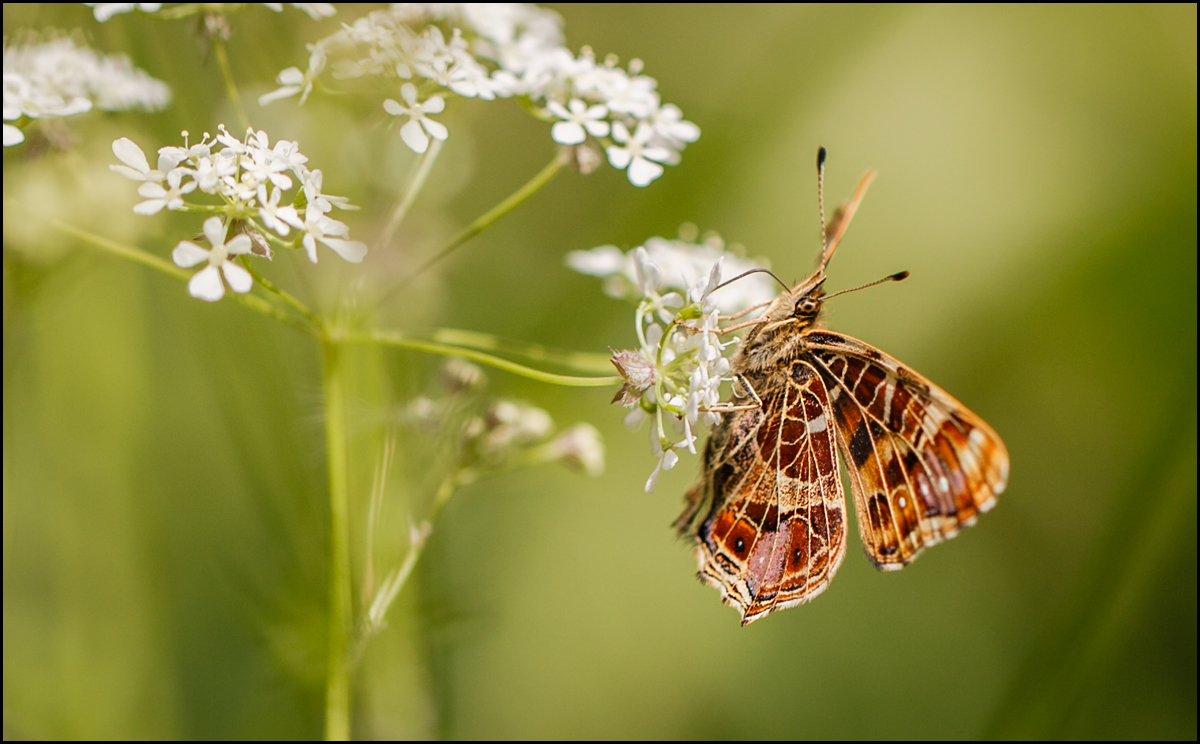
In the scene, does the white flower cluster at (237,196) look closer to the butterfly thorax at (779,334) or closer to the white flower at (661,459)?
the white flower at (661,459)

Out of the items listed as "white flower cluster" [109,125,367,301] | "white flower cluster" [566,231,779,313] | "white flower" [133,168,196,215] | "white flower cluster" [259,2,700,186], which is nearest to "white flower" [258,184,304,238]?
"white flower cluster" [109,125,367,301]

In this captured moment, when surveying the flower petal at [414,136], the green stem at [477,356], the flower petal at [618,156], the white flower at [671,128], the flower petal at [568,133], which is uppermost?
the white flower at [671,128]

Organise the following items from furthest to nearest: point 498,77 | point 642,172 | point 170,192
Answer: point 642,172, point 498,77, point 170,192

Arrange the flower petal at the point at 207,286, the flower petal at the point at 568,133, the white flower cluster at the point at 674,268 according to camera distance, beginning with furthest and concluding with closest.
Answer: the white flower cluster at the point at 674,268, the flower petal at the point at 568,133, the flower petal at the point at 207,286

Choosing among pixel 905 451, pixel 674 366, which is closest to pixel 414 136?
pixel 674 366

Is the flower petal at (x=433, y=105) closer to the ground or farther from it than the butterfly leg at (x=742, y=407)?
farther from it

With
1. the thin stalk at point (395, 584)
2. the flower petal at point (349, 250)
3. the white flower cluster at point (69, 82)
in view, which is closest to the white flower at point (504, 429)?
the thin stalk at point (395, 584)

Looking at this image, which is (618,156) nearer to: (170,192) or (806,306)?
(806,306)
